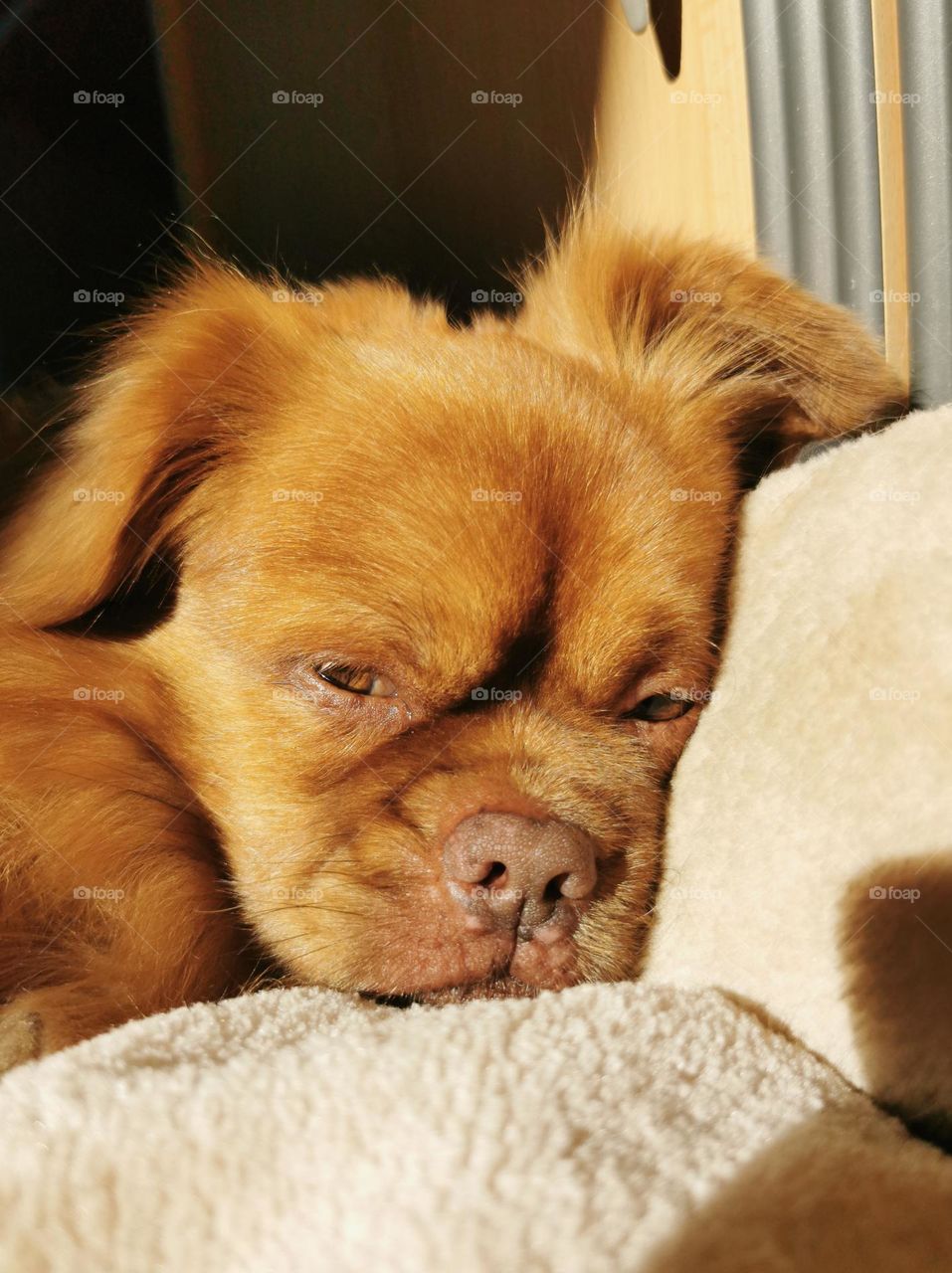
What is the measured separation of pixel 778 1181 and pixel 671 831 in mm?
859

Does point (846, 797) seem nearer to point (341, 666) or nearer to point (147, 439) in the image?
point (341, 666)

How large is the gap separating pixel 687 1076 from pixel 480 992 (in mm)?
487

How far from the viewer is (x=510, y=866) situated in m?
1.52

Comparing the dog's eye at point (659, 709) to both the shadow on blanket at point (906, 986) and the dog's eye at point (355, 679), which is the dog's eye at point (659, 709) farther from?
the shadow on blanket at point (906, 986)

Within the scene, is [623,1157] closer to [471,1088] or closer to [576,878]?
[471,1088]

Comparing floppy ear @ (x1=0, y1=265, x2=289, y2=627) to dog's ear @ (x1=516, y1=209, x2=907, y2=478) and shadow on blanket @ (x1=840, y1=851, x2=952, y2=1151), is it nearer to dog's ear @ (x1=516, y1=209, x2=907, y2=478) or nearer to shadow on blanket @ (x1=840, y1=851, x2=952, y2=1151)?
dog's ear @ (x1=516, y1=209, x2=907, y2=478)

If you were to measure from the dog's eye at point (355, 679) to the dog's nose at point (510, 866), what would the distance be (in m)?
0.27

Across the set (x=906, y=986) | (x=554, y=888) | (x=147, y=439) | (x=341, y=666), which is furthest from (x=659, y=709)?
(x=147, y=439)

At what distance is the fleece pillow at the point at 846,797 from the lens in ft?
3.88

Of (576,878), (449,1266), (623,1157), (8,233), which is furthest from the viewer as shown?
(8,233)

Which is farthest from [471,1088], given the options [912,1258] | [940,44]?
[940,44]

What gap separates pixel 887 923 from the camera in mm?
1203

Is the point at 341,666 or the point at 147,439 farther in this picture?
the point at 147,439

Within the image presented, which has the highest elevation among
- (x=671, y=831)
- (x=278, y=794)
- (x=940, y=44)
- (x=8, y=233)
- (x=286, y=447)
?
(x=940, y=44)
